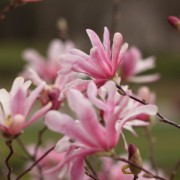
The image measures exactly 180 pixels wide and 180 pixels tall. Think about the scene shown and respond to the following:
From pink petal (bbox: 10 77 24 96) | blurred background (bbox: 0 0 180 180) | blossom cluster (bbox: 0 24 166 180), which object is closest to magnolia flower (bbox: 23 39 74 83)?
blossom cluster (bbox: 0 24 166 180)

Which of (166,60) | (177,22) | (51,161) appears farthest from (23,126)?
(166,60)

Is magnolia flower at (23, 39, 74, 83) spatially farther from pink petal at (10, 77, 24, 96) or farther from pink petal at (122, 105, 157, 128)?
pink petal at (122, 105, 157, 128)

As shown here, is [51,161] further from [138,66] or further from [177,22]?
[177,22]

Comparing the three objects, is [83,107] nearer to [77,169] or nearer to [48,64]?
[77,169]

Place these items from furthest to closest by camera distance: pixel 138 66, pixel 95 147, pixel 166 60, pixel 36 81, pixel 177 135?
1. pixel 166 60
2. pixel 177 135
3. pixel 138 66
4. pixel 36 81
5. pixel 95 147

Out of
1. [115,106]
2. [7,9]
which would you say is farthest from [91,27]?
[115,106]

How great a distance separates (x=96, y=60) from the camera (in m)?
1.33

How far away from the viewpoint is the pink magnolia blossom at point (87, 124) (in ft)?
3.75

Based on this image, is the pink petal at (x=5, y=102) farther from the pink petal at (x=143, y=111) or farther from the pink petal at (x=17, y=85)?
the pink petal at (x=143, y=111)

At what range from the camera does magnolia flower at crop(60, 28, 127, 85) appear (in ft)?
4.33

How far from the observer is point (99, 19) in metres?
21.6

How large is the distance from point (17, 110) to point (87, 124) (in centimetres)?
20

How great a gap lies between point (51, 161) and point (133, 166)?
1.04 meters

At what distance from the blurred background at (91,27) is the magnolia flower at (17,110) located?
15978 millimetres
